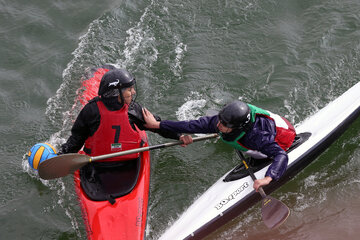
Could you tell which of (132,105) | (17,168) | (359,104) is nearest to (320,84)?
(359,104)

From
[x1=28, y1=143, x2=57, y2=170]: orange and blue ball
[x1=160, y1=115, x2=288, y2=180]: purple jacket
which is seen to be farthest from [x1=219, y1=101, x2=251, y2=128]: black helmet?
[x1=28, y1=143, x2=57, y2=170]: orange and blue ball

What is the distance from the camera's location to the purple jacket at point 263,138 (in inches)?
173

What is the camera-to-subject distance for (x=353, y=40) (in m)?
7.51

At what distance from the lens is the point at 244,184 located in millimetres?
4859

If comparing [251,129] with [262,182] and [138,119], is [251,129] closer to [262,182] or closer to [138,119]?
[262,182]

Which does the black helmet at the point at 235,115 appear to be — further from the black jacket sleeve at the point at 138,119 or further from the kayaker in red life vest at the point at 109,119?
the black jacket sleeve at the point at 138,119

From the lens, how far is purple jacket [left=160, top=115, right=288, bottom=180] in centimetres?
440

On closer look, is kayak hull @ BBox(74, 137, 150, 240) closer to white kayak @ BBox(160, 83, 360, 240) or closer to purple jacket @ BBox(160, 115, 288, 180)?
white kayak @ BBox(160, 83, 360, 240)

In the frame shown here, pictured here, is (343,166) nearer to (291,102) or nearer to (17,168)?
(291,102)

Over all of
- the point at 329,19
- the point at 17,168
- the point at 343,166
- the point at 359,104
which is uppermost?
the point at 329,19

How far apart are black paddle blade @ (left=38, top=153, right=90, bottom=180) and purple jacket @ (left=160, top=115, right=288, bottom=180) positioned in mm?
1268

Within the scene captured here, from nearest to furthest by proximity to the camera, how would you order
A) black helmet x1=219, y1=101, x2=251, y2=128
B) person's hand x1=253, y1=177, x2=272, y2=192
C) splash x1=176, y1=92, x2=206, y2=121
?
1. black helmet x1=219, y1=101, x2=251, y2=128
2. person's hand x1=253, y1=177, x2=272, y2=192
3. splash x1=176, y1=92, x2=206, y2=121

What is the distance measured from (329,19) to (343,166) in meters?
3.32

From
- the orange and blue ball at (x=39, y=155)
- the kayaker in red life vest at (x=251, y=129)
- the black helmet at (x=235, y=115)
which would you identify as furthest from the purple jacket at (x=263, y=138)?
the orange and blue ball at (x=39, y=155)
